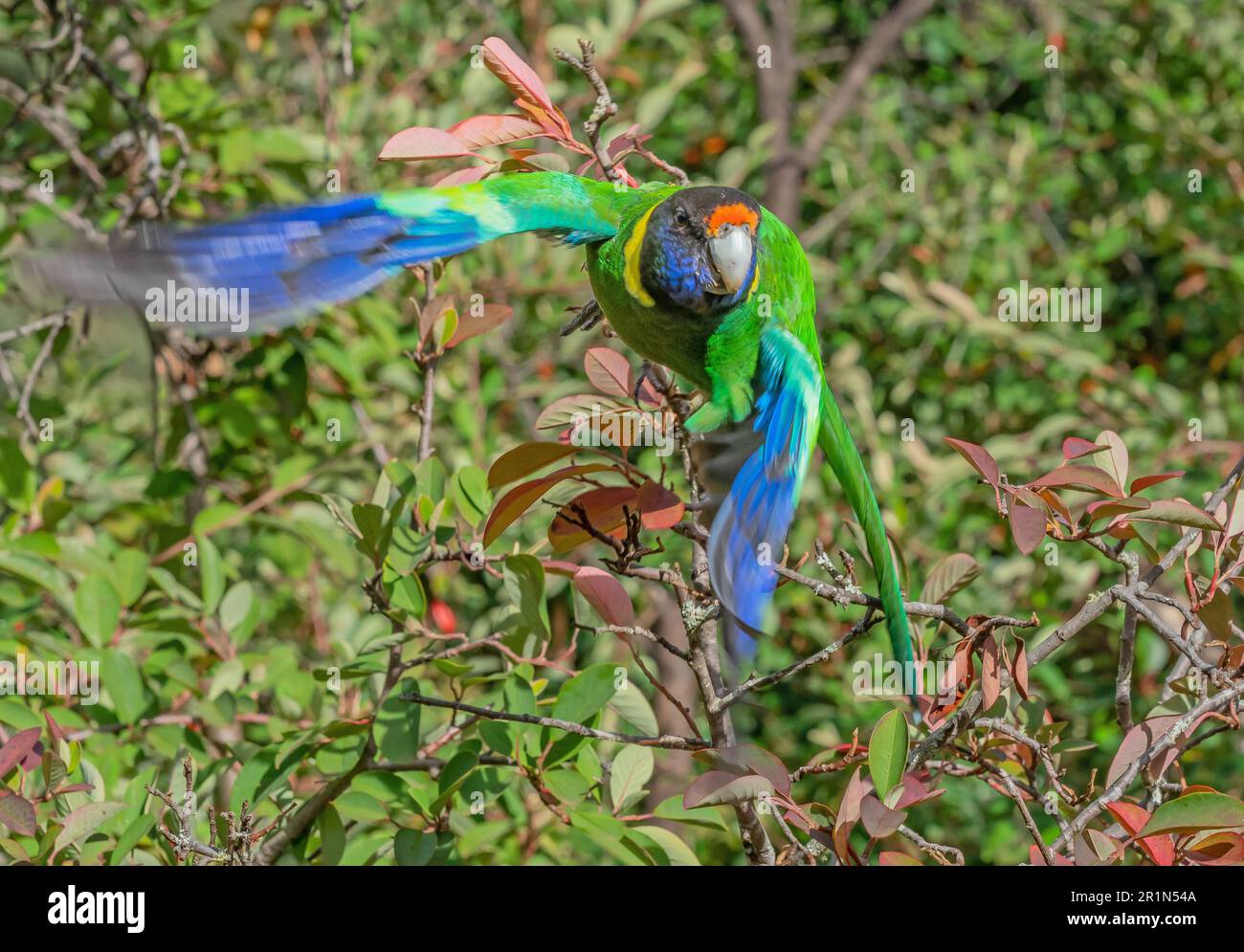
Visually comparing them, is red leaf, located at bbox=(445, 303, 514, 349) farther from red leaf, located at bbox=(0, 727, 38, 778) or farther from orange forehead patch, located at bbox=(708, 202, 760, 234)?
red leaf, located at bbox=(0, 727, 38, 778)

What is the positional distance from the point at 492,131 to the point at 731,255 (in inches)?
12.7

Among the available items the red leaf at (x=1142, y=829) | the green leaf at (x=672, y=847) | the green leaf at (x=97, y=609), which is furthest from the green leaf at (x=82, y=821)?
the red leaf at (x=1142, y=829)

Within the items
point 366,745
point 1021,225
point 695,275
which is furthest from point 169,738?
point 1021,225

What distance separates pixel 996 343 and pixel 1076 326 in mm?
304

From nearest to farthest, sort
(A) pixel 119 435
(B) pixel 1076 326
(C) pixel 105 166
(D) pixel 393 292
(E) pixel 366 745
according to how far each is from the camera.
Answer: (E) pixel 366 745, (C) pixel 105 166, (A) pixel 119 435, (D) pixel 393 292, (B) pixel 1076 326

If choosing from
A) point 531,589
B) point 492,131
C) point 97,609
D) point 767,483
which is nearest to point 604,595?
point 531,589

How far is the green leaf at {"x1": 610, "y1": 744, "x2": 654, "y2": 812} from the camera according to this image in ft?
4.66

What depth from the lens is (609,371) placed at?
54.5 inches

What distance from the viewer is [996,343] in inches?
113

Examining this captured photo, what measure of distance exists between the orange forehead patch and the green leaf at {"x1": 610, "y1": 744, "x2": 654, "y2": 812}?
0.63 m

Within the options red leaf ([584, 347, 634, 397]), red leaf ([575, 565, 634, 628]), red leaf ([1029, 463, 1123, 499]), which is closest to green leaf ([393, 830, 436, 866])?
red leaf ([575, 565, 634, 628])

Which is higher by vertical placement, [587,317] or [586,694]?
[587,317]

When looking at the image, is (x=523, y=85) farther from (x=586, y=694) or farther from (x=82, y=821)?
(x=82, y=821)

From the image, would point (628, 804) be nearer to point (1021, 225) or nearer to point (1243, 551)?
point (1243, 551)
